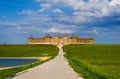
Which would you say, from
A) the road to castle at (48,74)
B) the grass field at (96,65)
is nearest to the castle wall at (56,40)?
the grass field at (96,65)

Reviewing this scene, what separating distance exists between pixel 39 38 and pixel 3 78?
146621 mm

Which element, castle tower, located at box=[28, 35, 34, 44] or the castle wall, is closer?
the castle wall

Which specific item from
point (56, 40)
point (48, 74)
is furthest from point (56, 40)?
point (48, 74)

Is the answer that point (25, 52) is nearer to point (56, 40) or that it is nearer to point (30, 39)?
point (56, 40)

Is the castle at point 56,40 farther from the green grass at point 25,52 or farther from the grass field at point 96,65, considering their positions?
the grass field at point 96,65

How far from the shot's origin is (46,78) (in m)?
18.5

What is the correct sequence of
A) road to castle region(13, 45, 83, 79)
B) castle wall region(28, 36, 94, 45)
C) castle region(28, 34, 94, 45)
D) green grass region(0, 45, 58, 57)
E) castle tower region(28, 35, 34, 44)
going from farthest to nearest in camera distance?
castle tower region(28, 35, 34, 44) → castle region(28, 34, 94, 45) → castle wall region(28, 36, 94, 45) → green grass region(0, 45, 58, 57) → road to castle region(13, 45, 83, 79)

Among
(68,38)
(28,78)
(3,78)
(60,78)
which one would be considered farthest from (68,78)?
(68,38)

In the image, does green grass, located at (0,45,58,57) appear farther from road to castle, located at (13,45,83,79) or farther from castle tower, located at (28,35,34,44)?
castle tower, located at (28,35,34,44)

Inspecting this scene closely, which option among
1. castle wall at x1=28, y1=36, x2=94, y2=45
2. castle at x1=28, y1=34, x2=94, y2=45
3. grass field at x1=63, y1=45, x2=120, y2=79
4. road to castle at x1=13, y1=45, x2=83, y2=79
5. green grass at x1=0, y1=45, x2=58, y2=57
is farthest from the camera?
castle at x1=28, y1=34, x2=94, y2=45

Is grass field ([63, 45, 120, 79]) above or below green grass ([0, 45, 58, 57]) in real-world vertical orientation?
below

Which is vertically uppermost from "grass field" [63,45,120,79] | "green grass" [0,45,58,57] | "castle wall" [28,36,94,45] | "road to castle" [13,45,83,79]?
"castle wall" [28,36,94,45]

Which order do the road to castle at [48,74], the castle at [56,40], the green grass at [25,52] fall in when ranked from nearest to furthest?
the road to castle at [48,74]
the green grass at [25,52]
the castle at [56,40]

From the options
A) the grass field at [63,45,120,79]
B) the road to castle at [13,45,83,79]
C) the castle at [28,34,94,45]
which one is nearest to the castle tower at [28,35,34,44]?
the castle at [28,34,94,45]
